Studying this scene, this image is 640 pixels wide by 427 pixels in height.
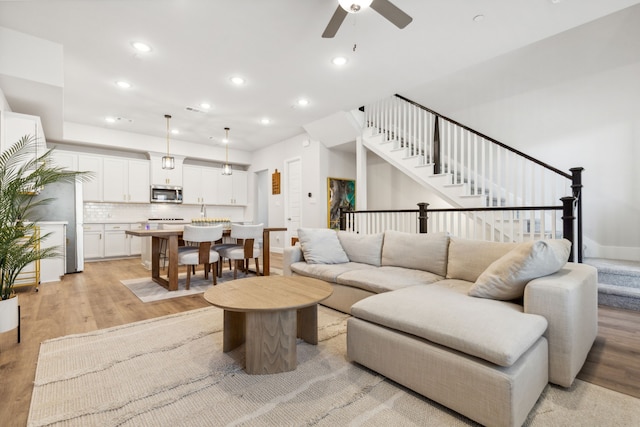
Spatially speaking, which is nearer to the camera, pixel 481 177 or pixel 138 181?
pixel 481 177

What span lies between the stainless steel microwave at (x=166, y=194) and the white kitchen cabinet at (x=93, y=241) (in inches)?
49.3

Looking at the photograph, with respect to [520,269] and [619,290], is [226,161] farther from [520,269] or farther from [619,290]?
[619,290]

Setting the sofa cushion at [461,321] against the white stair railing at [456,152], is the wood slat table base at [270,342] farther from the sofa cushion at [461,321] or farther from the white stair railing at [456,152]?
the white stair railing at [456,152]

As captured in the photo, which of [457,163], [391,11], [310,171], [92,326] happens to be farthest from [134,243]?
[457,163]

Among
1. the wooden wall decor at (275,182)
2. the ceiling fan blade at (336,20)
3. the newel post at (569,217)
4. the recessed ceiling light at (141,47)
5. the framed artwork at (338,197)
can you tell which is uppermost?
the recessed ceiling light at (141,47)

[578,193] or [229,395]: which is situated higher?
[578,193]

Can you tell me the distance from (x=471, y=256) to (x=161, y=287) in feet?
12.4

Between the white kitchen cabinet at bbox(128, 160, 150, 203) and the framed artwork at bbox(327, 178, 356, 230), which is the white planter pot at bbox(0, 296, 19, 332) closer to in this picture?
the framed artwork at bbox(327, 178, 356, 230)

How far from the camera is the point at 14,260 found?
7.28ft

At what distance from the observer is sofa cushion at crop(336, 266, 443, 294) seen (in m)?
2.40

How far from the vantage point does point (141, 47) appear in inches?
130

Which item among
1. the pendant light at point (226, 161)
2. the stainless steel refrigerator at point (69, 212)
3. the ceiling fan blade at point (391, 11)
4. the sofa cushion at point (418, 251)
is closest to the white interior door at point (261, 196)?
the pendant light at point (226, 161)

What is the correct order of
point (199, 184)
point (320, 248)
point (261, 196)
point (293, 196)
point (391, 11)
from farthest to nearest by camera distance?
point (261, 196) → point (199, 184) → point (293, 196) → point (320, 248) → point (391, 11)

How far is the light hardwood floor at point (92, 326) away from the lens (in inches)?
64.4
